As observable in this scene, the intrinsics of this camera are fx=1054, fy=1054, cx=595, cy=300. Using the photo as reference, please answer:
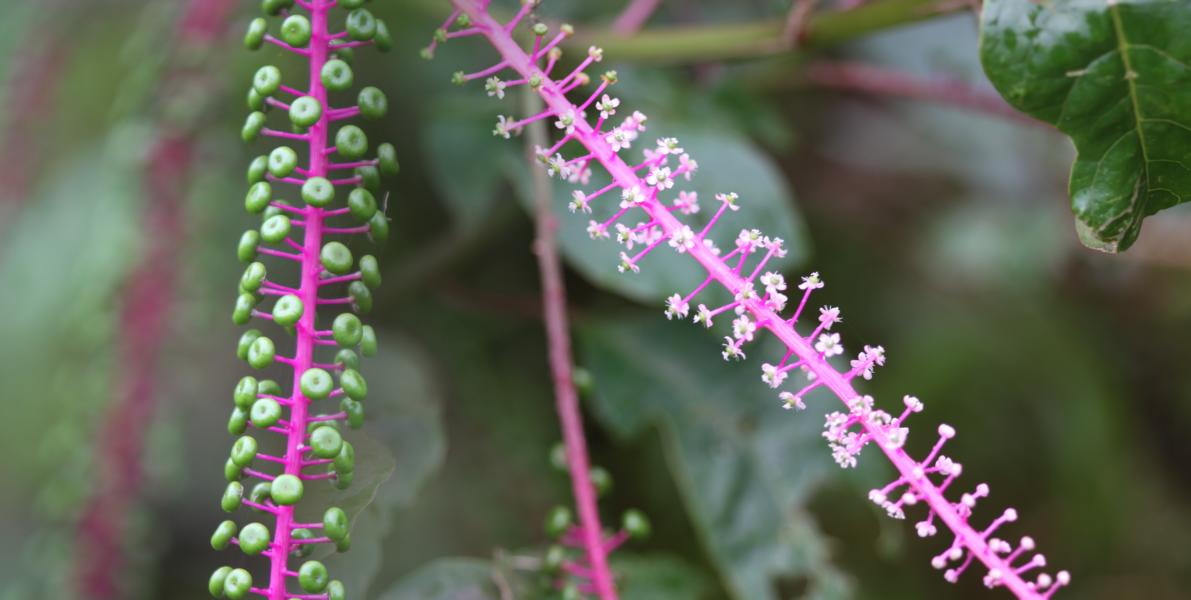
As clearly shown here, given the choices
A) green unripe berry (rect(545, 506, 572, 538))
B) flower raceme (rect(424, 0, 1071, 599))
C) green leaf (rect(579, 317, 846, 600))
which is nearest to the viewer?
flower raceme (rect(424, 0, 1071, 599))

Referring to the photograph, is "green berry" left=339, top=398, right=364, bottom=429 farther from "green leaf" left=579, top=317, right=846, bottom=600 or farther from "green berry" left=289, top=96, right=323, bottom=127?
"green leaf" left=579, top=317, right=846, bottom=600

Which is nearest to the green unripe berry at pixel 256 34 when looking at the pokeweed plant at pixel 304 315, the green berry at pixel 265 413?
the pokeweed plant at pixel 304 315

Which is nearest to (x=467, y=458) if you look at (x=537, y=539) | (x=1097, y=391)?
(x=537, y=539)

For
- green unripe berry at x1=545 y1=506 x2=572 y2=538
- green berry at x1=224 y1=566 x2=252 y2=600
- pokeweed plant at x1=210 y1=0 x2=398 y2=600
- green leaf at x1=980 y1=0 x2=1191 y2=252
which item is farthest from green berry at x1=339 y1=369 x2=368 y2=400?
green leaf at x1=980 y1=0 x2=1191 y2=252

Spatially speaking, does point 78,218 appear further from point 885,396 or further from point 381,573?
point 885,396

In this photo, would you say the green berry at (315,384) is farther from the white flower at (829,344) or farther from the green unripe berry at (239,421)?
the white flower at (829,344)

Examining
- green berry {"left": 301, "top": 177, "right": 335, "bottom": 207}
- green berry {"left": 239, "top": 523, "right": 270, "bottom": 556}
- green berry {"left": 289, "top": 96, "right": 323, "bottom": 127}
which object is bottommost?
green berry {"left": 239, "top": 523, "right": 270, "bottom": 556}

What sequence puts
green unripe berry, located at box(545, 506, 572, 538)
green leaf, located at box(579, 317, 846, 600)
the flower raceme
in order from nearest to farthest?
1. the flower raceme
2. green unripe berry, located at box(545, 506, 572, 538)
3. green leaf, located at box(579, 317, 846, 600)

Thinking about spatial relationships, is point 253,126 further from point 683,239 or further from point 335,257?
point 683,239
